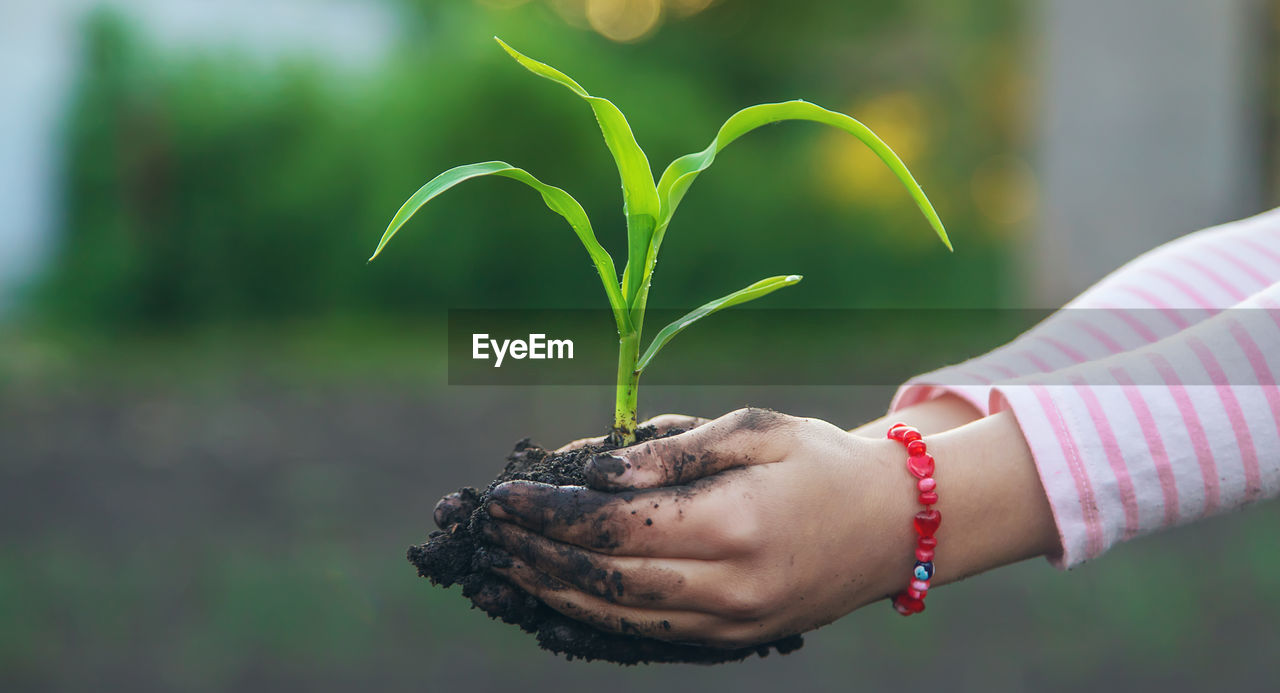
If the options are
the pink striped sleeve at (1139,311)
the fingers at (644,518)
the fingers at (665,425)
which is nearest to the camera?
the fingers at (644,518)

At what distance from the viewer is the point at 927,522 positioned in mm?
952

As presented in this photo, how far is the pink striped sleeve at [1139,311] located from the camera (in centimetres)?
122

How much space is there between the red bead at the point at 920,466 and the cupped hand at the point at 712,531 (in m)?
0.02

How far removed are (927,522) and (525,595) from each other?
427 mm

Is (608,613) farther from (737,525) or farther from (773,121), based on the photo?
(773,121)

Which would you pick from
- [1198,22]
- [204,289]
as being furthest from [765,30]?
[204,289]

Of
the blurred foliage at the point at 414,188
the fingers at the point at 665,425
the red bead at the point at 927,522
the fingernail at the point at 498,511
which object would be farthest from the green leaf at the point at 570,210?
the blurred foliage at the point at 414,188

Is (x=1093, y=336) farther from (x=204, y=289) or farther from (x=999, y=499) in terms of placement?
(x=204, y=289)

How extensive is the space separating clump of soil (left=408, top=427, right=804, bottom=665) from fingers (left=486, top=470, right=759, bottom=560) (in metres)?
0.08

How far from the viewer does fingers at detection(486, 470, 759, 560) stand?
868 millimetres

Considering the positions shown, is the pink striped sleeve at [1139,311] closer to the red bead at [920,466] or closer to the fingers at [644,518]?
the red bead at [920,466]

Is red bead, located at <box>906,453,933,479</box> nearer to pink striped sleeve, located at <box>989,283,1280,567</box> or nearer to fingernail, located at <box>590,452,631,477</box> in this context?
pink striped sleeve, located at <box>989,283,1280,567</box>

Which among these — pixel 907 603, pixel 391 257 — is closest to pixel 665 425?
pixel 907 603

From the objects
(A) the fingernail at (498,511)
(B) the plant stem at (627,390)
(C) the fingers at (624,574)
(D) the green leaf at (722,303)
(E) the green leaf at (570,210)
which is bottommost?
(C) the fingers at (624,574)
